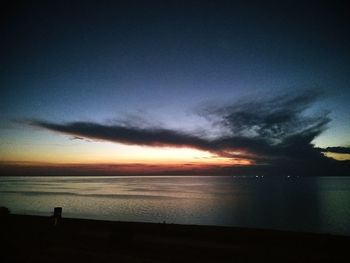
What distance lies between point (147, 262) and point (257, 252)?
16.9ft

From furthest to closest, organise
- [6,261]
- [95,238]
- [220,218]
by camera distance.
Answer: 1. [220,218]
2. [95,238]
3. [6,261]

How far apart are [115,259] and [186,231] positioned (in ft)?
26.2

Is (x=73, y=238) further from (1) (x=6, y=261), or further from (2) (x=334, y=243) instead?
(2) (x=334, y=243)

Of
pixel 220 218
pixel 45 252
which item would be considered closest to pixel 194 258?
pixel 45 252

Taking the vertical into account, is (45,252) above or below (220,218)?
above

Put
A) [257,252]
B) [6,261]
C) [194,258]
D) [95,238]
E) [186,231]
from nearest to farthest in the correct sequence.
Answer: [6,261] → [194,258] → [257,252] → [95,238] → [186,231]

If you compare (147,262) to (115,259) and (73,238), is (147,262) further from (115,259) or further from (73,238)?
(73,238)

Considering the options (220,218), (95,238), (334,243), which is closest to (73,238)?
(95,238)

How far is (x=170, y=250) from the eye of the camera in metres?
11.8

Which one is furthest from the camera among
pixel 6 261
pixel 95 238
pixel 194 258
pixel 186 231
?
pixel 186 231

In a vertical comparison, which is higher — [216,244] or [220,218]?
[216,244]

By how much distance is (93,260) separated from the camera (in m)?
9.87

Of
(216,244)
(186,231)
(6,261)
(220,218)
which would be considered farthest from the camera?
(220,218)

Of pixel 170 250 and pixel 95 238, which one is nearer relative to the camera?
pixel 170 250
